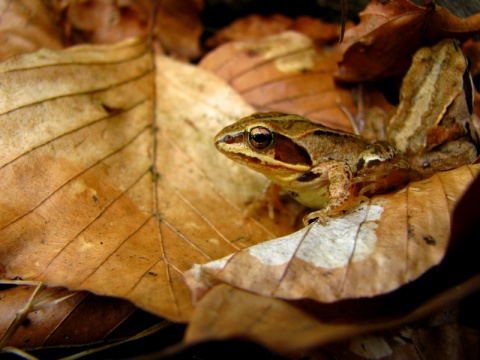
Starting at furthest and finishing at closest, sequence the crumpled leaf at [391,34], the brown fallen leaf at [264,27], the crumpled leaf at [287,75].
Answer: the brown fallen leaf at [264,27], the crumpled leaf at [287,75], the crumpled leaf at [391,34]

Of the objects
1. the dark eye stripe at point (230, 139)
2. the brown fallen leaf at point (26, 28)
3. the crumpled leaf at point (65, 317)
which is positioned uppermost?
the brown fallen leaf at point (26, 28)

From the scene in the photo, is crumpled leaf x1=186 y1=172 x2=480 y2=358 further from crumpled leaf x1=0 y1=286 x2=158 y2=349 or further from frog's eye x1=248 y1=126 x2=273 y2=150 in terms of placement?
frog's eye x1=248 y1=126 x2=273 y2=150

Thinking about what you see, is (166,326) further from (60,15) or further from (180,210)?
(60,15)

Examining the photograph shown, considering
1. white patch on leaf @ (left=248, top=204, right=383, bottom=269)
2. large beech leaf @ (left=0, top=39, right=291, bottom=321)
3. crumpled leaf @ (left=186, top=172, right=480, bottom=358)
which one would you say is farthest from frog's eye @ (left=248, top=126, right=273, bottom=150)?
crumpled leaf @ (left=186, top=172, right=480, bottom=358)

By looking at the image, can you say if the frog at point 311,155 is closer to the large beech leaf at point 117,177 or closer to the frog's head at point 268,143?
the frog's head at point 268,143

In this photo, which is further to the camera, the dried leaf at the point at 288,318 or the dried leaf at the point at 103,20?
the dried leaf at the point at 103,20

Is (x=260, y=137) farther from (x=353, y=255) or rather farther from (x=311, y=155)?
(x=353, y=255)

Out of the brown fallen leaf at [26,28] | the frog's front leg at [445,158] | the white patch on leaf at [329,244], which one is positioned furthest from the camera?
the brown fallen leaf at [26,28]

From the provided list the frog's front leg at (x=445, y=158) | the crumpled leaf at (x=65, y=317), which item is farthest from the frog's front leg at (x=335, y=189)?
the crumpled leaf at (x=65, y=317)
